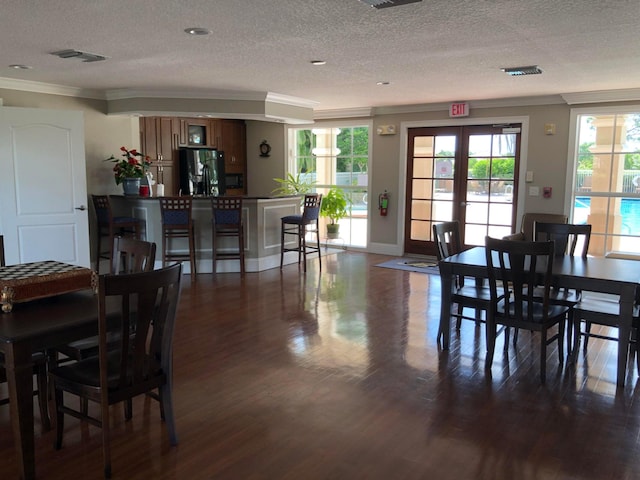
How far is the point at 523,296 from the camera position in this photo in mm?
3584

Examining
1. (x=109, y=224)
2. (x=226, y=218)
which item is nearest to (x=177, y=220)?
(x=226, y=218)

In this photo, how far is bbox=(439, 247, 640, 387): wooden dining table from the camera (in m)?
3.28

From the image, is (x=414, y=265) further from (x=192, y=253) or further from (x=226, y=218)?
(x=192, y=253)

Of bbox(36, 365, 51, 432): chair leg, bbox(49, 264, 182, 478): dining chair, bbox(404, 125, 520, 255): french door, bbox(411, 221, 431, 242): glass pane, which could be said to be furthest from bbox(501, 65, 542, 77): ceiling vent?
bbox(36, 365, 51, 432): chair leg

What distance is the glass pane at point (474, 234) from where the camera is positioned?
301 inches

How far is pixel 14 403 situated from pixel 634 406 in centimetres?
319

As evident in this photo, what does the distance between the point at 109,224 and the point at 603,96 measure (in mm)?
6161

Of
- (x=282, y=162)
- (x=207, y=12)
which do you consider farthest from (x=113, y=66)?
(x=282, y=162)

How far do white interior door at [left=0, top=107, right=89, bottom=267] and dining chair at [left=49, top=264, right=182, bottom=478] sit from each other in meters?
3.77

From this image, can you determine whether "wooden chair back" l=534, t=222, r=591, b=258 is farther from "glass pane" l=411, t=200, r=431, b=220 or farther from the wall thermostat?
the wall thermostat

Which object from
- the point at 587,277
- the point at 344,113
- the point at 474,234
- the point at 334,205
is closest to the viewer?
Answer: the point at 587,277

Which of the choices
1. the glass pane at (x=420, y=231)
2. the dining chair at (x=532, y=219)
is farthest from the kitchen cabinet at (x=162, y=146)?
the dining chair at (x=532, y=219)

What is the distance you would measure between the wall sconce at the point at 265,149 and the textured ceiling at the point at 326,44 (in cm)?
268

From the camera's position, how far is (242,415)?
2895 mm
